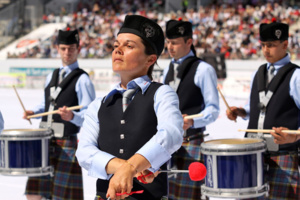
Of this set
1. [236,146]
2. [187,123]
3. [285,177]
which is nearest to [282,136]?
[236,146]

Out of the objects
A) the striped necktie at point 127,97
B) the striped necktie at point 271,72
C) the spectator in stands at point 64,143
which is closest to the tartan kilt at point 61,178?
the spectator in stands at point 64,143

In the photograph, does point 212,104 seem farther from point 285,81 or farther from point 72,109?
point 72,109

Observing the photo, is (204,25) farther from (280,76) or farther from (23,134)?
(280,76)

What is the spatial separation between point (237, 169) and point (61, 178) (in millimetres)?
1868

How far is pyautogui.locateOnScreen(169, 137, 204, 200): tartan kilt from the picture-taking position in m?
4.73

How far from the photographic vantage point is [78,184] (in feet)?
16.8

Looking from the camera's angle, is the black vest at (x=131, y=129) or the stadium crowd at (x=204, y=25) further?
the stadium crowd at (x=204, y=25)

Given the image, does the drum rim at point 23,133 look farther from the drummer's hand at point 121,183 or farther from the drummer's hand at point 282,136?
the drummer's hand at point 121,183

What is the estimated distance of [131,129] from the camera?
2.37 m

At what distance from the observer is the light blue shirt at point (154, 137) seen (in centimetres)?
214

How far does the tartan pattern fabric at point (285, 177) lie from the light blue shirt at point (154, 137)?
1993 millimetres

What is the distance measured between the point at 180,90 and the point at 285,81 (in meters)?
0.98

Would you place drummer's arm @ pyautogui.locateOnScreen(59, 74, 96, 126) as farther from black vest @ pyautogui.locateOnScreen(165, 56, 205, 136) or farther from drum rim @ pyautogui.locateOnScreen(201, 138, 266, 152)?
drum rim @ pyautogui.locateOnScreen(201, 138, 266, 152)

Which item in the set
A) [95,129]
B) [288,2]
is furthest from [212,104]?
[288,2]
